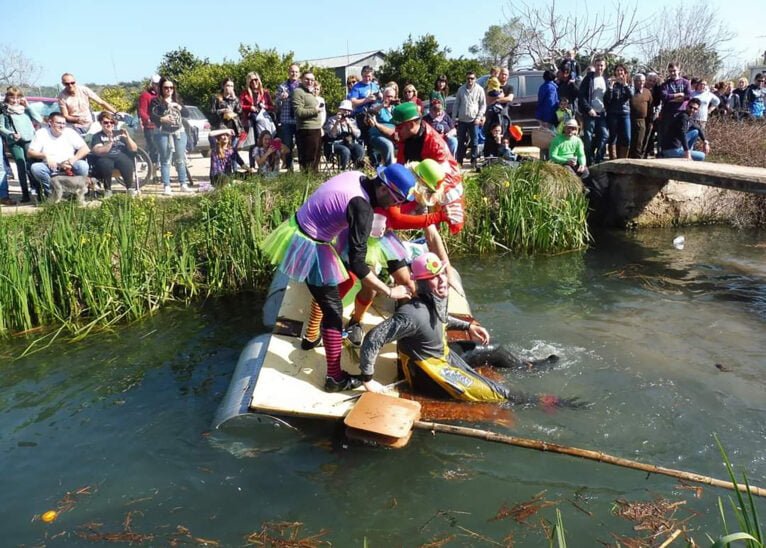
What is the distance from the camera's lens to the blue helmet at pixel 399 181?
4371 mm

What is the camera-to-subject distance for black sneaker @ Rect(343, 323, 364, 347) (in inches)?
214

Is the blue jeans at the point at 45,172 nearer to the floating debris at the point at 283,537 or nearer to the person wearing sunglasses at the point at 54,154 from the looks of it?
the person wearing sunglasses at the point at 54,154

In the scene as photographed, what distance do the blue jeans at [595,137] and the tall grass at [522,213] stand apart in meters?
2.46

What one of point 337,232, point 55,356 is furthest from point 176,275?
point 337,232

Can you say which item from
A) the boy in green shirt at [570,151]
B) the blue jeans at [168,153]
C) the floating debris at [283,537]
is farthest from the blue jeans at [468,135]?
the floating debris at [283,537]

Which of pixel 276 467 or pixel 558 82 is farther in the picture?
pixel 558 82

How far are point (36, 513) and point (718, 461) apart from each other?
14.5 feet

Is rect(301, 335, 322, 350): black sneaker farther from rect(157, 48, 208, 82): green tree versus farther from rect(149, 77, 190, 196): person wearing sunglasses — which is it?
rect(157, 48, 208, 82): green tree

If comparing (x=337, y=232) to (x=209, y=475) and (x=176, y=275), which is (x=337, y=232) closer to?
(x=209, y=475)

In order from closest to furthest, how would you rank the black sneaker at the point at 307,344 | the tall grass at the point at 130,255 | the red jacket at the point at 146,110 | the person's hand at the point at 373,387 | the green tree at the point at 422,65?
the person's hand at the point at 373,387 < the black sneaker at the point at 307,344 < the tall grass at the point at 130,255 < the red jacket at the point at 146,110 < the green tree at the point at 422,65

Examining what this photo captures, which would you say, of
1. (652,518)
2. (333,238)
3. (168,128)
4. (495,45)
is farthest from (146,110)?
(495,45)

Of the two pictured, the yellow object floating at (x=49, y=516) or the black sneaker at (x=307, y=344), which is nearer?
the yellow object floating at (x=49, y=516)

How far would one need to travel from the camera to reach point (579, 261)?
9.30m

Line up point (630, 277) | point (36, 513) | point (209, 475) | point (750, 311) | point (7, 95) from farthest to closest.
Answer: point (7, 95) → point (630, 277) → point (750, 311) → point (209, 475) → point (36, 513)
